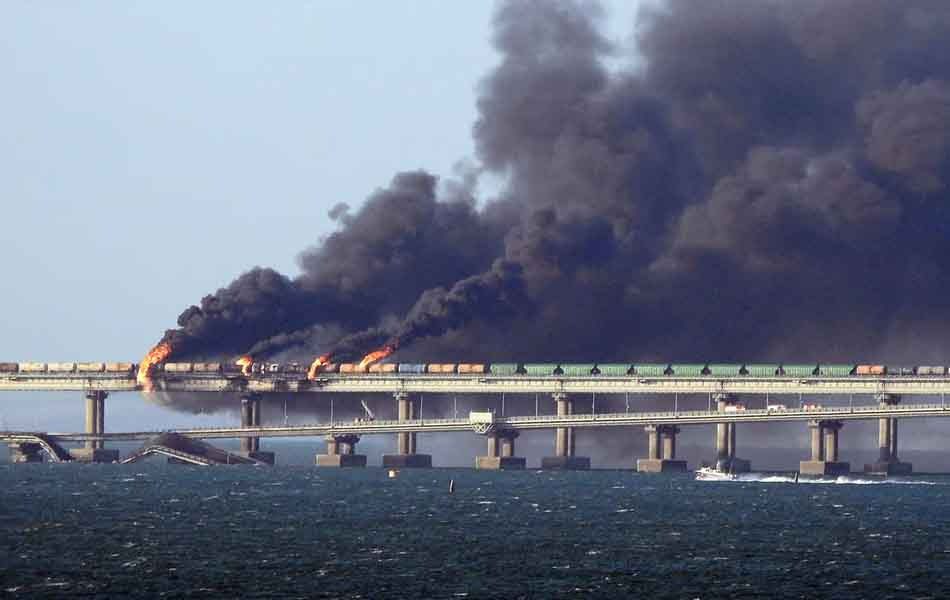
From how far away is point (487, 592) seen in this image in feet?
407

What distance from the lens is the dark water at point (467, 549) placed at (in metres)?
126

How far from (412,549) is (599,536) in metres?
17.8

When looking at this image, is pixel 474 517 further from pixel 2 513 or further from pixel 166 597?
pixel 166 597

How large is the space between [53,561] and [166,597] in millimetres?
20525

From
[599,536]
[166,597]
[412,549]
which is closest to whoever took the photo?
[166,597]

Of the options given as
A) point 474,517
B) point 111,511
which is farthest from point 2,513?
point 474,517

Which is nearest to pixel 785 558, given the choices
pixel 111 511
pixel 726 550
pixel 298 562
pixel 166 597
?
pixel 726 550

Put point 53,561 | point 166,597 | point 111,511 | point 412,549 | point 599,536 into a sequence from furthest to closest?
point 111,511
point 599,536
point 412,549
point 53,561
point 166,597

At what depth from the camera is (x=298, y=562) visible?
139 meters

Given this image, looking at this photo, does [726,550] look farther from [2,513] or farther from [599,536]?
[2,513]

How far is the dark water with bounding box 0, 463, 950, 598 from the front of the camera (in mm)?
126438

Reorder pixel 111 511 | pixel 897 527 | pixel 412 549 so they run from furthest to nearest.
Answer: pixel 111 511 < pixel 897 527 < pixel 412 549

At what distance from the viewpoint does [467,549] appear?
150250mm

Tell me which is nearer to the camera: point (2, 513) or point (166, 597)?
point (166, 597)
